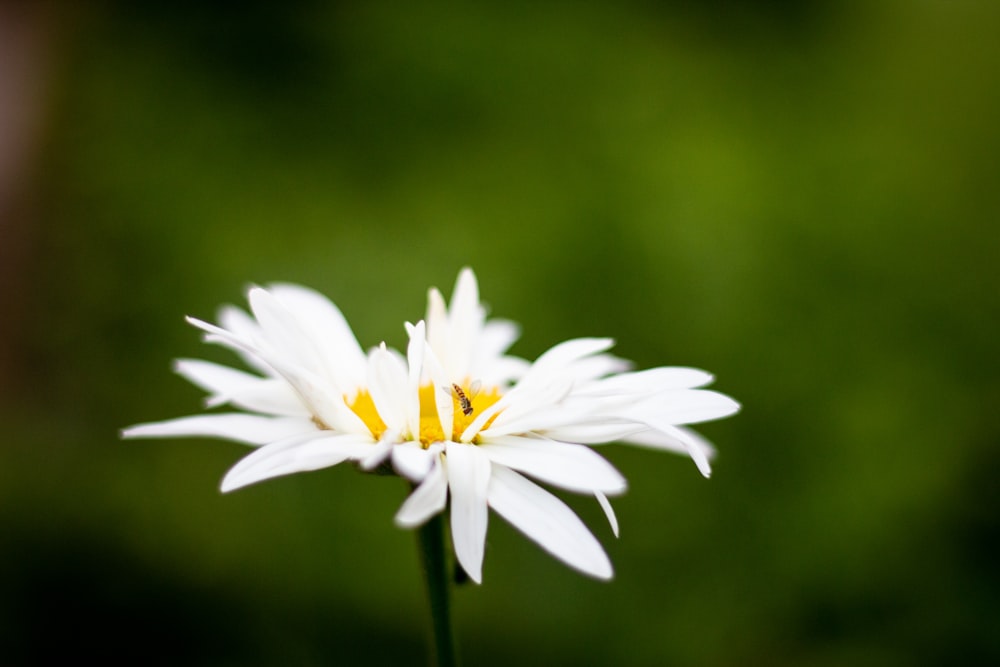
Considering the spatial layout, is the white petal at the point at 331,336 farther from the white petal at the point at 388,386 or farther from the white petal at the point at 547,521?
the white petal at the point at 547,521

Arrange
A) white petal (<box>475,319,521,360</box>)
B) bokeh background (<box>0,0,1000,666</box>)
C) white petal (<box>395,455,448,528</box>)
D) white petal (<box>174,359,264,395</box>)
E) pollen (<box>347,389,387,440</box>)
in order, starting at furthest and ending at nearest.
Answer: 1. bokeh background (<box>0,0,1000,666</box>)
2. white petal (<box>475,319,521,360</box>)
3. white petal (<box>174,359,264,395</box>)
4. pollen (<box>347,389,387,440</box>)
5. white petal (<box>395,455,448,528</box>)

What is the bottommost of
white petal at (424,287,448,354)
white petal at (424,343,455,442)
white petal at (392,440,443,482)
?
white petal at (392,440,443,482)

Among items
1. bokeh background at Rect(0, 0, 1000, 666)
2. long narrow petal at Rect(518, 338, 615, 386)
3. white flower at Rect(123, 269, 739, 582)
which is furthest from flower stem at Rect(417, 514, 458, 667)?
bokeh background at Rect(0, 0, 1000, 666)

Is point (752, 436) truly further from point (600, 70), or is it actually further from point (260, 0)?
point (260, 0)

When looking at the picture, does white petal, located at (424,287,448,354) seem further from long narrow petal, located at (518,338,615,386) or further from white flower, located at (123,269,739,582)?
long narrow petal, located at (518,338,615,386)

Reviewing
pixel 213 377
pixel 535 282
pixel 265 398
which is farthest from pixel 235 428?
pixel 535 282

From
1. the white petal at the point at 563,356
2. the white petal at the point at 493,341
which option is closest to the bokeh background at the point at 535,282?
the white petal at the point at 493,341

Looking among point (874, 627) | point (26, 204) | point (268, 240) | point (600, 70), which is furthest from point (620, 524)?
point (26, 204)
